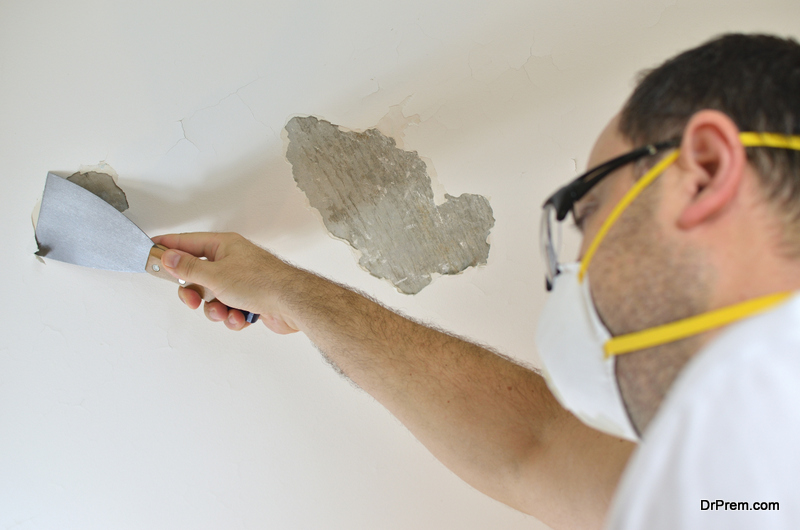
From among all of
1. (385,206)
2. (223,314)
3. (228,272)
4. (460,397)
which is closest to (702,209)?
(460,397)

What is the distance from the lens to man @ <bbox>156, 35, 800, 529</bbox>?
24.0 inches

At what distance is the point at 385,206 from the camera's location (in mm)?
1444

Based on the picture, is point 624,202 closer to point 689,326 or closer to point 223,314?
point 689,326

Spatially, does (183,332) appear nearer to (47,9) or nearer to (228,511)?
(228,511)

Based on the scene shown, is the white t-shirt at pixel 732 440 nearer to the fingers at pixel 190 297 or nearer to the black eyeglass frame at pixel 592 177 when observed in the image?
the black eyeglass frame at pixel 592 177

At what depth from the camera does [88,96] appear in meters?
1.28

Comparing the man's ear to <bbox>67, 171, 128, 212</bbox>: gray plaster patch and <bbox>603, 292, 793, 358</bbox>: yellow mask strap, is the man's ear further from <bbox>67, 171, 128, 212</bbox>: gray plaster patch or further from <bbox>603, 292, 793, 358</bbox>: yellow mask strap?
<bbox>67, 171, 128, 212</bbox>: gray plaster patch

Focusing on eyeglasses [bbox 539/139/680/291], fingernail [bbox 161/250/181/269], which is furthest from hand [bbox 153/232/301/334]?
eyeglasses [bbox 539/139/680/291]

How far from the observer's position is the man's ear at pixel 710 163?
686 mm

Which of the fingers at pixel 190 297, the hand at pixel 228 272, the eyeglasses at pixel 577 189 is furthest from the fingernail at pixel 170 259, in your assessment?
the eyeglasses at pixel 577 189

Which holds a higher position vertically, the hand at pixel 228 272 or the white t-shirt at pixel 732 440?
the hand at pixel 228 272

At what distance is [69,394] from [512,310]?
1.19 m

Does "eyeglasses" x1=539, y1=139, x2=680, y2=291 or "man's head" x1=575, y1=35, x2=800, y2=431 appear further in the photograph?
"eyeglasses" x1=539, y1=139, x2=680, y2=291

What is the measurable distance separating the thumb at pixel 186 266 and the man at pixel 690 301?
78cm
